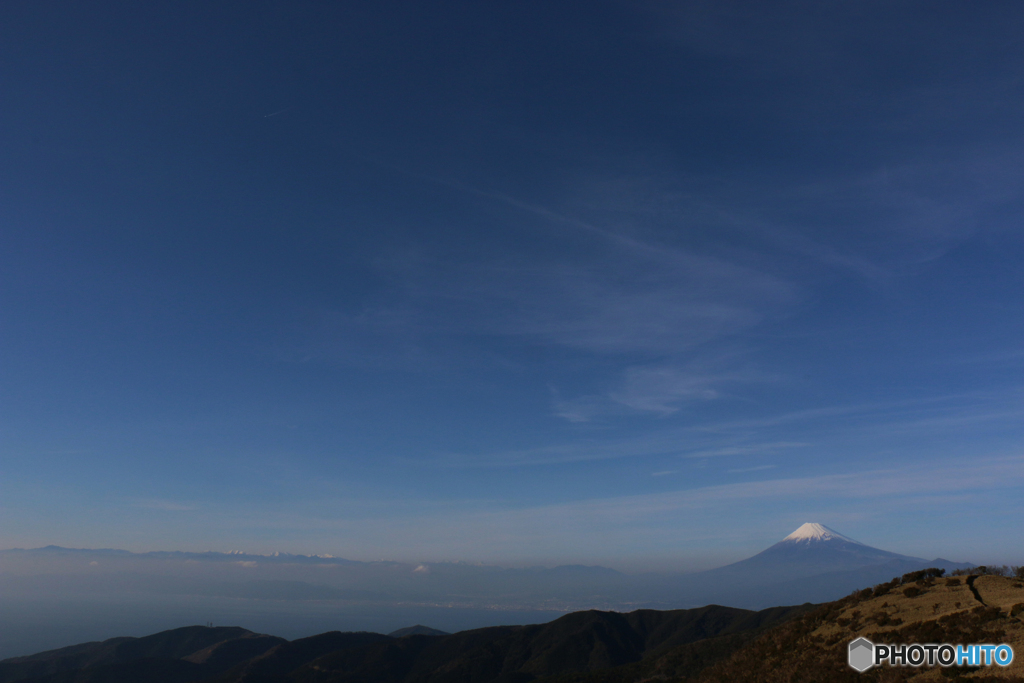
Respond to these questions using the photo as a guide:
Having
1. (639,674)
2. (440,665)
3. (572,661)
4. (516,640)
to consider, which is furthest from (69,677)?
(639,674)

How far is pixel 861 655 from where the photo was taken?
33562mm

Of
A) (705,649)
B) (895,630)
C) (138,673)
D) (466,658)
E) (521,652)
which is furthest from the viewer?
(521,652)

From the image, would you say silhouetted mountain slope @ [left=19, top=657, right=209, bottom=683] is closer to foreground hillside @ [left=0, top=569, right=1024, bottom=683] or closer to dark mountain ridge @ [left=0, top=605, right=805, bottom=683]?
dark mountain ridge @ [left=0, top=605, right=805, bottom=683]

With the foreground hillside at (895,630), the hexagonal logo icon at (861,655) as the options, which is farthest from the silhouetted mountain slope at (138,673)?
the hexagonal logo icon at (861,655)

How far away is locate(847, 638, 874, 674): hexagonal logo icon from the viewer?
32.0 meters

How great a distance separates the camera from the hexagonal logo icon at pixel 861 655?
32.0 m

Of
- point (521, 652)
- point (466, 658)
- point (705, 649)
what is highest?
point (705, 649)

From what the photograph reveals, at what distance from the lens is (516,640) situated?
190m

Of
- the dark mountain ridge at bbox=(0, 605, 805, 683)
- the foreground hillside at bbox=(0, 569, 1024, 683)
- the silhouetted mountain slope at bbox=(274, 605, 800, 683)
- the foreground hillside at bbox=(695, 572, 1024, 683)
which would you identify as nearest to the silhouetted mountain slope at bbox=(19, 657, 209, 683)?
the dark mountain ridge at bbox=(0, 605, 805, 683)

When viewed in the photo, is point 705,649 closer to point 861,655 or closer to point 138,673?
point 861,655

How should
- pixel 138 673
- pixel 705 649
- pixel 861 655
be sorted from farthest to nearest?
pixel 138 673, pixel 705 649, pixel 861 655

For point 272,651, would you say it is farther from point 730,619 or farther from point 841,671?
point 841,671

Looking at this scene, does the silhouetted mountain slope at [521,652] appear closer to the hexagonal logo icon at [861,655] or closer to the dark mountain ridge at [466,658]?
the dark mountain ridge at [466,658]

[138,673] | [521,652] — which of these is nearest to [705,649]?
[521,652]
